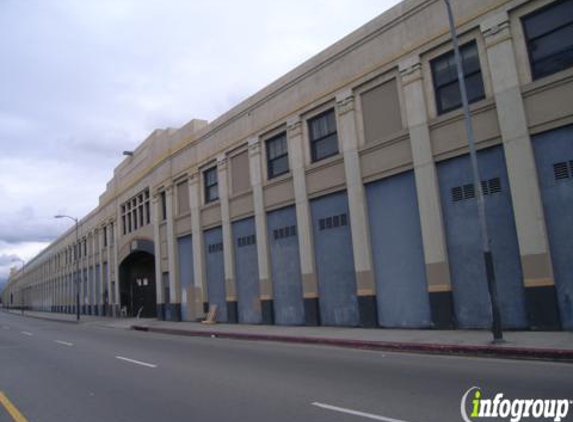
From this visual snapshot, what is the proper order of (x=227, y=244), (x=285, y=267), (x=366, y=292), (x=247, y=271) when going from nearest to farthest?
(x=366, y=292), (x=285, y=267), (x=247, y=271), (x=227, y=244)

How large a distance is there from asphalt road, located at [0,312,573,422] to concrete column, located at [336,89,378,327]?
4.73m

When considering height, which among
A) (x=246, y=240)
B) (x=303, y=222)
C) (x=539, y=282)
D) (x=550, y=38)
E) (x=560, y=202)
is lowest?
(x=539, y=282)

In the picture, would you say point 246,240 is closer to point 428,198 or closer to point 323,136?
point 323,136

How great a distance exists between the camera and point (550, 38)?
14.0 m

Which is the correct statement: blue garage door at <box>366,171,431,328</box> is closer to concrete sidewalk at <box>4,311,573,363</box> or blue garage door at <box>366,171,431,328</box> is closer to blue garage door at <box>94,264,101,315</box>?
concrete sidewalk at <box>4,311,573,363</box>

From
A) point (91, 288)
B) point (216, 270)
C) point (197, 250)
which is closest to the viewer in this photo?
point (216, 270)

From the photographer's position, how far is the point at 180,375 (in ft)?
34.8

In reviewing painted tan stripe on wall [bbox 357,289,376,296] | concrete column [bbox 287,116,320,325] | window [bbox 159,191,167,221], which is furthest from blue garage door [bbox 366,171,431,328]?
window [bbox 159,191,167,221]

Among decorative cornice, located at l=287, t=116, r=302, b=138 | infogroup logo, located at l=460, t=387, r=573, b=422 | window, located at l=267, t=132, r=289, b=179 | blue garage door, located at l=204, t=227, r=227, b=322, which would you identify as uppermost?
decorative cornice, located at l=287, t=116, r=302, b=138

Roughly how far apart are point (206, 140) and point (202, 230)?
511 centimetres

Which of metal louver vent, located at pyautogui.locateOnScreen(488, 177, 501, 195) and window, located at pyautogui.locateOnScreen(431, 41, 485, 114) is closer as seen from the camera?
metal louver vent, located at pyautogui.locateOnScreen(488, 177, 501, 195)

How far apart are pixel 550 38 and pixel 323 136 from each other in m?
9.16

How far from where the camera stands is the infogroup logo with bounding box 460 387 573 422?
6.33 m

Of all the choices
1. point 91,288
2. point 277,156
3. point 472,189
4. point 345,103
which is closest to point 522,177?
point 472,189
